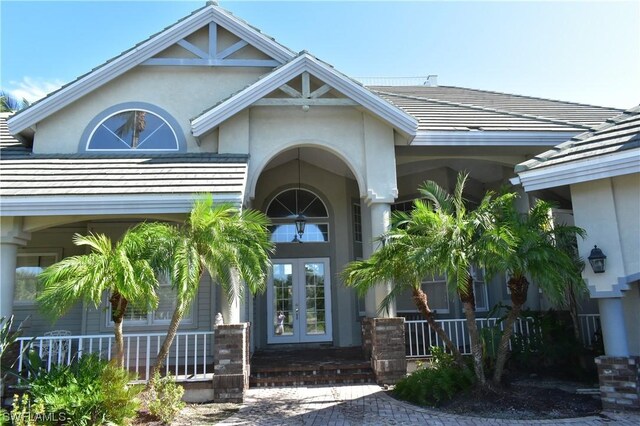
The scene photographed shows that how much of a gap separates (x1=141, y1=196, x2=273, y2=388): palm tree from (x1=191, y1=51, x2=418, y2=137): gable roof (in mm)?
2591

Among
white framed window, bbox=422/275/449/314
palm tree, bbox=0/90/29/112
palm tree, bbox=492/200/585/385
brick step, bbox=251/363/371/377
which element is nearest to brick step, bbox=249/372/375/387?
brick step, bbox=251/363/371/377

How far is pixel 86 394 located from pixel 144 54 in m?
7.65

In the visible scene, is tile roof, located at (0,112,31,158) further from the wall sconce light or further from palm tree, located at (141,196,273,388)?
the wall sconce light

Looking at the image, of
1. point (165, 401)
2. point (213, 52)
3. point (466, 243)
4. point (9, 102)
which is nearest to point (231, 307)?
point (165, 401)

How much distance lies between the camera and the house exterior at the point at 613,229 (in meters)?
7.09

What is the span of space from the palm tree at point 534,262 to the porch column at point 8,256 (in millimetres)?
8463

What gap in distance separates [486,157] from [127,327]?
959 centimetres

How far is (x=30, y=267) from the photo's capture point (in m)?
11.4

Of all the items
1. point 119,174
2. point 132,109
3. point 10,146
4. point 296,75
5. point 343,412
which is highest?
point 296,75

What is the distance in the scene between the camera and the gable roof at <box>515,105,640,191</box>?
7031mm

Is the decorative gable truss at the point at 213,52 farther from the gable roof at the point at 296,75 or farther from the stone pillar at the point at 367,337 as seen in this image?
the stone pillar at the point at 367,337

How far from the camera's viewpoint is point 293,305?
12930mm

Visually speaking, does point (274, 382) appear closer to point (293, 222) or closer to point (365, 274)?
point (365, 274)

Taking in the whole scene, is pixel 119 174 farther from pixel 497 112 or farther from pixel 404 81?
pixel 404 81
